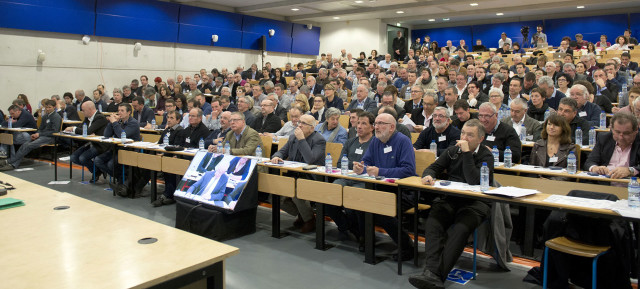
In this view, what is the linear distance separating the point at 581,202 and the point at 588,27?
17.4 metres

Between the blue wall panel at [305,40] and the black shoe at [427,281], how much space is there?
52.5ft

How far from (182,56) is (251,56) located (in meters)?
2.93

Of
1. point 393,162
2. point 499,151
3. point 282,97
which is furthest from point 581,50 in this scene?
point 393,162

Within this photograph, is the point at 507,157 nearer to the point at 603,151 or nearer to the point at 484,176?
the point at 603,151

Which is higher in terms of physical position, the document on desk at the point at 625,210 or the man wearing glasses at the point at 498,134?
the man wearing glasses at the point at 498,134

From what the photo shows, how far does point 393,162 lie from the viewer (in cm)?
425

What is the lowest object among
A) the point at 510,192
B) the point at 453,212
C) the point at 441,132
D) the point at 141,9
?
the point at 453,212

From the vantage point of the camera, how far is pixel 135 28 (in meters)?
13.7

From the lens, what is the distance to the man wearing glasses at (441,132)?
15.9ft

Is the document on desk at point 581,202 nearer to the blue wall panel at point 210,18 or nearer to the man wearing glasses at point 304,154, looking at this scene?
the man wearing glasses at point 304,154

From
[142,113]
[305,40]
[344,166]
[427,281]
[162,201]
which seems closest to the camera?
[427,281]

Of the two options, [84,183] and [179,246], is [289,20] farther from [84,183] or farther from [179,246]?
[179,246]

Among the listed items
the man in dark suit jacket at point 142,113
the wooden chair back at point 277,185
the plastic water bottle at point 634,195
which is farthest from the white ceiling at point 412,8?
the plastic water bottle at point 634,195

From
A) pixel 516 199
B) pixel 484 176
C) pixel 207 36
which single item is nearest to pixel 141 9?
pixel 207 36
